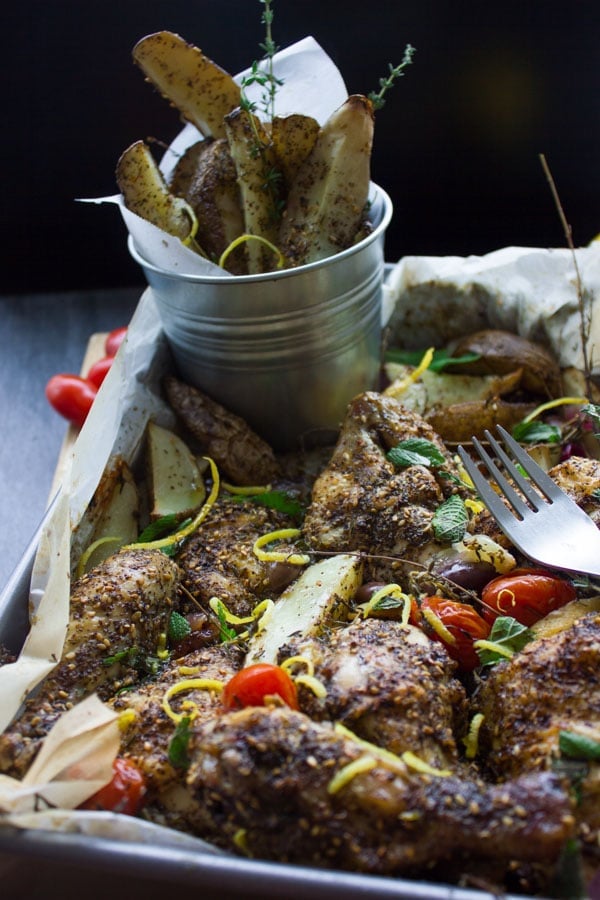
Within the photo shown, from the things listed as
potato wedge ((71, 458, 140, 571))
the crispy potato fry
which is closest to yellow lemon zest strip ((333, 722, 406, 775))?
potato wedge ((71, 458, 140, 571))

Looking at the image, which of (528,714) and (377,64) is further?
(377,64)

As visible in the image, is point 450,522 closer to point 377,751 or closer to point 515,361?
point 377,751

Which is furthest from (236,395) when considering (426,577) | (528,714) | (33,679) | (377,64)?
(377,64)

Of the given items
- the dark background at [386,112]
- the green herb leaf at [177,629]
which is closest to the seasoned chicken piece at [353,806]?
the green herb leaf at [177,629]

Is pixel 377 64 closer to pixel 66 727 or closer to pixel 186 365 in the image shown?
pixel 186 365

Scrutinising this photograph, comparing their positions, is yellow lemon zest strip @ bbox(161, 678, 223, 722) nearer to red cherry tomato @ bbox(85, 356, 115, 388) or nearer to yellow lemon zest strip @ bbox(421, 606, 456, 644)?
yellow lemon zest strip @ bbox(421, 606, 456, 644)

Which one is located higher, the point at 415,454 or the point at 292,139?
the point at 292,139

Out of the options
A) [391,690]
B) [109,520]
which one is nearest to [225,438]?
[109,520]
